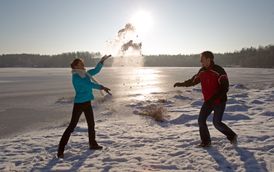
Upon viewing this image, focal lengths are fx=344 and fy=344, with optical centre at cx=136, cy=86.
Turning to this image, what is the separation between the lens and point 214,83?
6.03m

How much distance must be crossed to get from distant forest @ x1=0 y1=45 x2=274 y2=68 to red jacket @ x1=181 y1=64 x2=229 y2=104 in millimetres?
97041

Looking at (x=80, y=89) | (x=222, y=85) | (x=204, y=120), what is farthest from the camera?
(x=204, y=120)

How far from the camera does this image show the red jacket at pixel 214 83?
234 inches

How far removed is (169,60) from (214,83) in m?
130

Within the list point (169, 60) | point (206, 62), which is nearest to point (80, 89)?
point (206, 62)

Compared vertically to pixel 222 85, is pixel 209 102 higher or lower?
lower

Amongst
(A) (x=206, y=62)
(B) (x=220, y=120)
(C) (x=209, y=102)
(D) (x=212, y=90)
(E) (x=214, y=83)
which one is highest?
(A) (x=206, y=62)

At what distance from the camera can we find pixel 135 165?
5504 millimetres

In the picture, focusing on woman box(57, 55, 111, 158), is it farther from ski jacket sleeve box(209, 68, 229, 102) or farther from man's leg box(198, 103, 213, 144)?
ski jacket sleeve box(209, 68, 229, 102)

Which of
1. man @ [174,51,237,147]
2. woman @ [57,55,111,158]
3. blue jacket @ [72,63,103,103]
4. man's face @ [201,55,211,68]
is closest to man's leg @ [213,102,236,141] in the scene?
man @ [174,51,237,147]

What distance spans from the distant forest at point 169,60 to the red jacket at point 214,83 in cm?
9704

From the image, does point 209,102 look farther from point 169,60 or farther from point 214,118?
point 169,60

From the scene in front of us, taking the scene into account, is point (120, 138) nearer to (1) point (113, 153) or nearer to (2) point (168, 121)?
(1) point (113, 153)

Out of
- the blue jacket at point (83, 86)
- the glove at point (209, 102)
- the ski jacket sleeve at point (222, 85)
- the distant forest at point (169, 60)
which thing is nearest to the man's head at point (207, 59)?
the ski jacket sleeve at point (222, 85)
